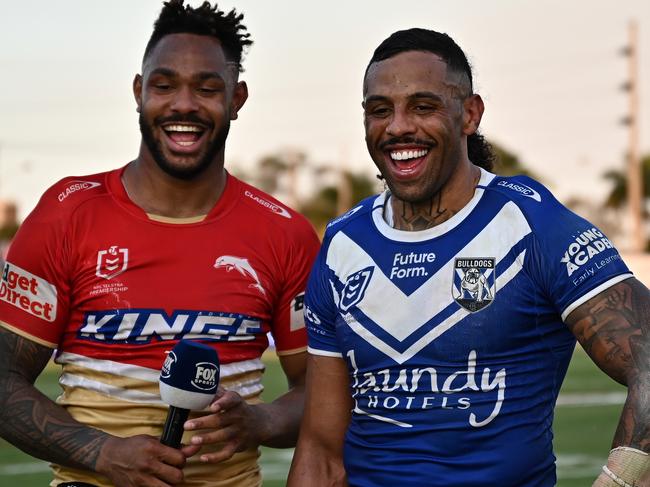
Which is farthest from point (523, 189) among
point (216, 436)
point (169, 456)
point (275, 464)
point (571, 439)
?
point (571, 439)

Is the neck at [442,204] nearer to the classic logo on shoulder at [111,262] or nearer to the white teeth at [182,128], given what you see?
the white teeth at [182,128]

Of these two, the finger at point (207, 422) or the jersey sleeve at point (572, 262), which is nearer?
the jersey sleeve at point (572, 262)

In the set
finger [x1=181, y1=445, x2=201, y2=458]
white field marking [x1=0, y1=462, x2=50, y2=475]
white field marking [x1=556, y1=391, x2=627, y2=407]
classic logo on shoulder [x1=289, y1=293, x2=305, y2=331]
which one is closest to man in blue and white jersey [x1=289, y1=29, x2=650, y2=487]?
finger [x1=181, y1=445, x2=201, y2=458]

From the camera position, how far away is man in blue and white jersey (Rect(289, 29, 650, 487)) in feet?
13.1

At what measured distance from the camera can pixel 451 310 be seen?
4.19 m

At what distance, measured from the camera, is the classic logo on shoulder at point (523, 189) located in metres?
4.21

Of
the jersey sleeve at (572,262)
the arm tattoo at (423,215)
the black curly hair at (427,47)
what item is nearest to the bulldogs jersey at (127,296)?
the arm tattoo at (423,215)

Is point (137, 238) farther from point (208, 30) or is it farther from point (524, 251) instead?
point (524, 251)

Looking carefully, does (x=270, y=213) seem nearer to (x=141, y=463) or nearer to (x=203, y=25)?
(x=203, y=25)

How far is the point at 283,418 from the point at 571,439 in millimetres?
8727

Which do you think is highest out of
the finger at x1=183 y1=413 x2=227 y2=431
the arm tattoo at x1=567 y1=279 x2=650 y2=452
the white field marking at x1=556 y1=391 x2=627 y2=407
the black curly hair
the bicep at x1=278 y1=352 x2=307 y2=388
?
the white field marking at x1=556 y1=391 x2=627 y2=407

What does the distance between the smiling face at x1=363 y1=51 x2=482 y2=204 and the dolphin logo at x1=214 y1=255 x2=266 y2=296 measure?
80cm

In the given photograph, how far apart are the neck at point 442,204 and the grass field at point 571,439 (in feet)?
21.6

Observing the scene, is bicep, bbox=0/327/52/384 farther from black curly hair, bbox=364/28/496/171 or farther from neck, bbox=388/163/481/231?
black curly hair, bbox=364/28/496/171
